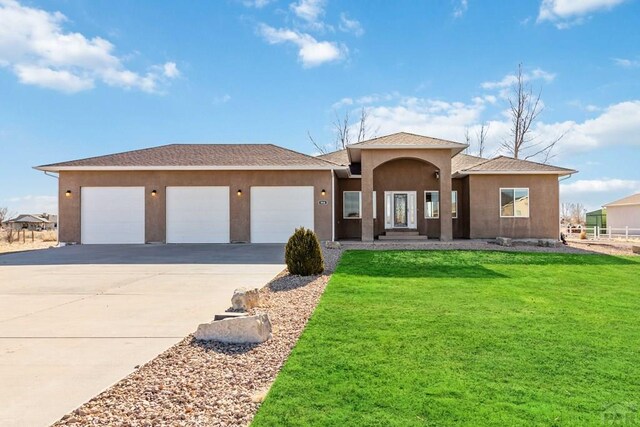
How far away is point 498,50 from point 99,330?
20.3 metres

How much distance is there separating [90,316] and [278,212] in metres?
11.5

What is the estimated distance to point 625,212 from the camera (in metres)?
30.7

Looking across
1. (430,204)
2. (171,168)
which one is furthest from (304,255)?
(430,204)

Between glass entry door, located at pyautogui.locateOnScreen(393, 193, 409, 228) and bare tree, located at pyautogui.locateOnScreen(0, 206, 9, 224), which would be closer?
glass entry door, located at pyautogui.locateOnScreen(393, 193, 409, 228)

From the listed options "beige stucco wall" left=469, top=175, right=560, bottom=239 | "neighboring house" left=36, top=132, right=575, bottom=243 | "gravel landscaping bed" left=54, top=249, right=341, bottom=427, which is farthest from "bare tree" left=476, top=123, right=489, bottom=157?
"gravel landscaping bed" left=54, top=249, right=341, bottom=427

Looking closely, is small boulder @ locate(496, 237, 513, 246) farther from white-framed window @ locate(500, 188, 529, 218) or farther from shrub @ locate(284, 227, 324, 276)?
shrub @ locate(284, 227, 324, 276)

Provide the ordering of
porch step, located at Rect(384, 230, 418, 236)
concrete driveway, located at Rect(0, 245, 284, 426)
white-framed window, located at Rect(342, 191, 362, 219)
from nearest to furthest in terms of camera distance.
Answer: concrete driveway, located at Rect(0, 245, 284, 426) → porch step, located at Rect(384, 230, 418, 236) → white-framed window, located at Rect(342, 191, 362, 219)

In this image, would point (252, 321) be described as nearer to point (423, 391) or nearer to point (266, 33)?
point (423, 391)

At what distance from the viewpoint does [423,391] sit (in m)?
3.16

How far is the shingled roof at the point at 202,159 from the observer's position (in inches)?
650

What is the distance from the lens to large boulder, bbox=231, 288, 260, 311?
5324 millimetres

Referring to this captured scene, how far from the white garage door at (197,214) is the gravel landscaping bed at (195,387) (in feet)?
41.1

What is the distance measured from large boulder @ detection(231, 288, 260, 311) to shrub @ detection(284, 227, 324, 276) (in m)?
2.91

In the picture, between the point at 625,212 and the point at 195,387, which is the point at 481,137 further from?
the point at 195,387
